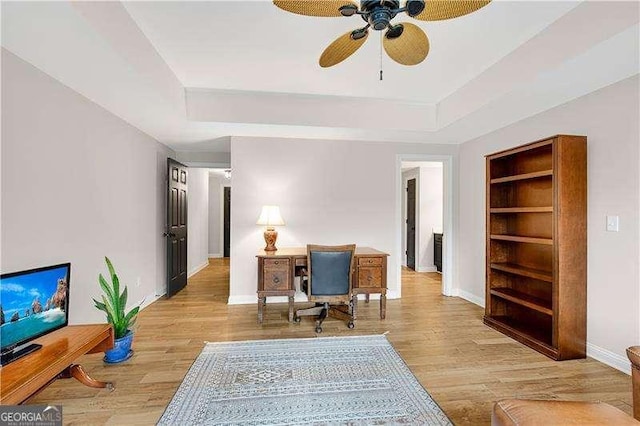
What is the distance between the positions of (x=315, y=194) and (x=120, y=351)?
2727 mm

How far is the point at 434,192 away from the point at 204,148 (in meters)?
4.53

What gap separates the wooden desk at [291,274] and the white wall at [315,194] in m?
0.77

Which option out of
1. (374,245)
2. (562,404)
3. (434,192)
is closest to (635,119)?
(562,404)

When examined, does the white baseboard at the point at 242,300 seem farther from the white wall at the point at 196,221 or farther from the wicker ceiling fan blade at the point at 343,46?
the wicker ceiling fan blade at the point at 343,46

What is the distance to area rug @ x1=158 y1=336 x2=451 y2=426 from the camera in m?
1.79

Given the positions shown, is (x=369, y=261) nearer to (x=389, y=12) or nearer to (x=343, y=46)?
(x=343, y=46)

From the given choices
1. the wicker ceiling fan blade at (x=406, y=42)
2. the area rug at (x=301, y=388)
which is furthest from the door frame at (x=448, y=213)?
the wicker ceiling fan blade at (x=406, y=42)

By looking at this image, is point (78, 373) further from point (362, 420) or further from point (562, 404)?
point (562, 404)

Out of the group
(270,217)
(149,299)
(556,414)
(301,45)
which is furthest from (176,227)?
(556,414)

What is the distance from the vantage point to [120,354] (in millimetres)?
2453

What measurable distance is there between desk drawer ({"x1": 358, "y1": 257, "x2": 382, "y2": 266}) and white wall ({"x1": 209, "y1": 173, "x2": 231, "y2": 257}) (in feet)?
18.8

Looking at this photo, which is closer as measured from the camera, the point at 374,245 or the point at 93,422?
the point at 93,422

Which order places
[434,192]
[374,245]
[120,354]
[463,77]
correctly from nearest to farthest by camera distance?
1. [120,354]
2. [463,77]
3. [374,245]
4. [434,192]

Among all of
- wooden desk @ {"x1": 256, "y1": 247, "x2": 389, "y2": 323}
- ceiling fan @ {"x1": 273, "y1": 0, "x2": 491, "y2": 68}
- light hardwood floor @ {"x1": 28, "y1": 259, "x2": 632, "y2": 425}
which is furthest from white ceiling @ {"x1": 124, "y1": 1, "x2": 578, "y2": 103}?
light hardwood floor @ {"x1": 28, "y1": 259, "x2": 632, "y2": 425}
